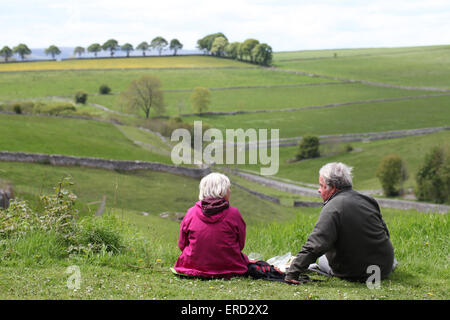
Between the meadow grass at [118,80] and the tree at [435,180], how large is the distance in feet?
281

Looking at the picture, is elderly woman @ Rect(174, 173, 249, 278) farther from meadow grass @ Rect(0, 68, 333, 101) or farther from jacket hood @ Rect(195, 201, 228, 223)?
meadow grass @ Rect(0, 68, 333, 101)

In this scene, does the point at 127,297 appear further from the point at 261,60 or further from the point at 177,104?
the point at 261,60

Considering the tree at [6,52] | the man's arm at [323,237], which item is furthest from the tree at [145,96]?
the man's arm at [323,237]

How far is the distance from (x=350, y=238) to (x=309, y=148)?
8630 cm

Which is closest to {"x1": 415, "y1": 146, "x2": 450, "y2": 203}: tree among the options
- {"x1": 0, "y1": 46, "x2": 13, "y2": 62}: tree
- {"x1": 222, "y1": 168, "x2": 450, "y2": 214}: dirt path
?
{"x1": 222, "y1": 168, "x2": 450, "y2": 214}: dirt path

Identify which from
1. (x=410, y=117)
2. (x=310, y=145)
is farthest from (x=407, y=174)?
(x=410, y=117)

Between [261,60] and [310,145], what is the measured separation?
4348 inches

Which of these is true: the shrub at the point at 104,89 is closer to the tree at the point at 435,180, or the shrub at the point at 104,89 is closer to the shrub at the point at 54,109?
the shrub at the point at 54,109

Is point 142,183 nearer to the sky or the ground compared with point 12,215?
nearer to the ground

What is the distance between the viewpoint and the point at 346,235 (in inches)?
258

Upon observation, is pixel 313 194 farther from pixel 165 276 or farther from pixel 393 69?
pixel 393 69

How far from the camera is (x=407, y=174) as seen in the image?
7594cm

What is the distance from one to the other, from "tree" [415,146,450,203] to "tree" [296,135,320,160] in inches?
939
